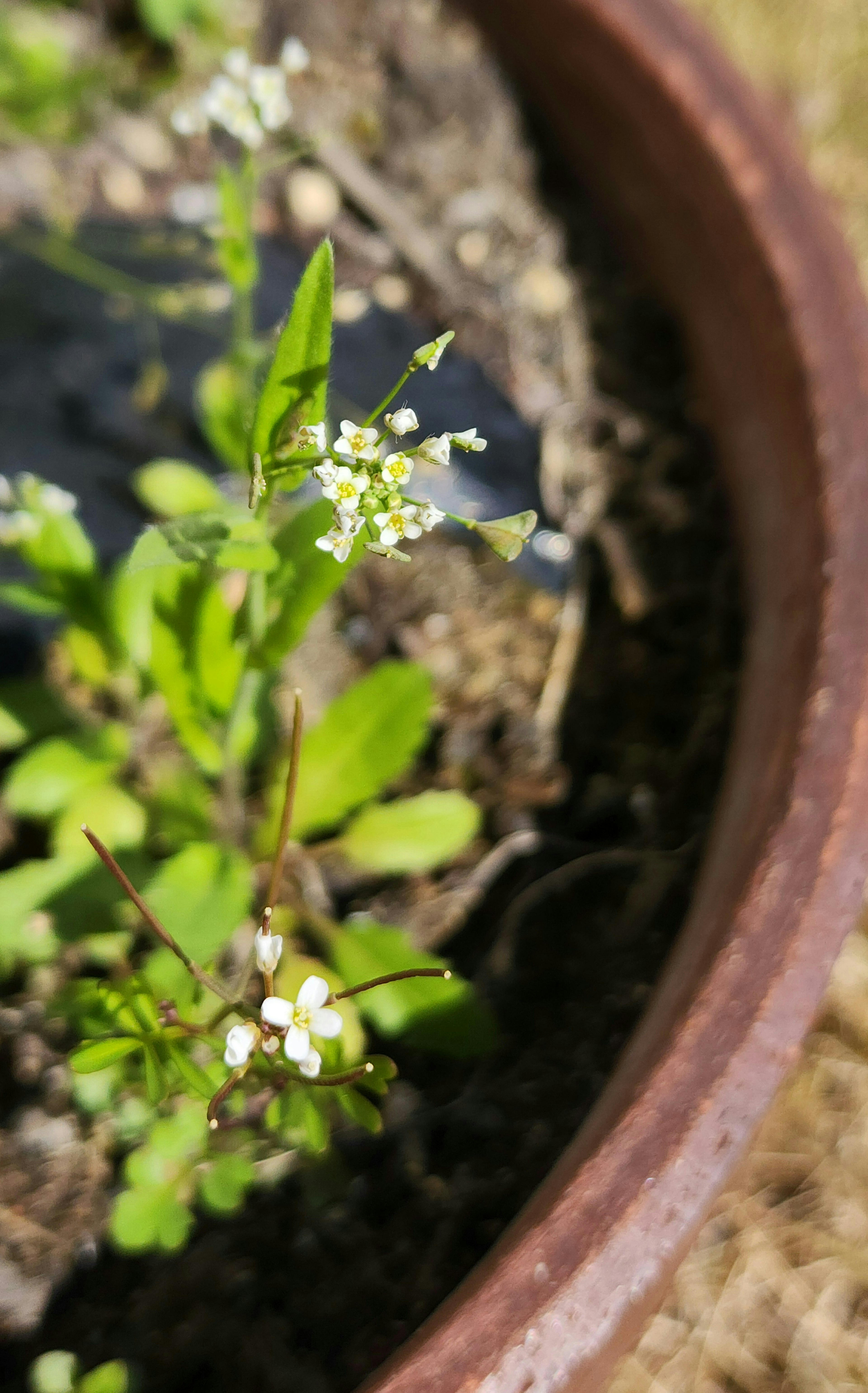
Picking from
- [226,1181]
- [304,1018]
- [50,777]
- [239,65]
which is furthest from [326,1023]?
[239,65]

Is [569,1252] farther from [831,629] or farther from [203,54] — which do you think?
[203,54]

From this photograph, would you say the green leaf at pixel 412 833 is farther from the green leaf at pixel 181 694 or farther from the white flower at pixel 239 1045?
the white flower at pixel 239 1045

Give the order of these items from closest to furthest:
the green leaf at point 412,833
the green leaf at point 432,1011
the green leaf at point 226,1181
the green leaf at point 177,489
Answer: the green leaf at point 226,1181
the green leaf at point 432,1011
the green leaf at point 412,833
the green leaf at point 177,489

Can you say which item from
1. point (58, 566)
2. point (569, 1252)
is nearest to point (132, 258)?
point (58, 566)

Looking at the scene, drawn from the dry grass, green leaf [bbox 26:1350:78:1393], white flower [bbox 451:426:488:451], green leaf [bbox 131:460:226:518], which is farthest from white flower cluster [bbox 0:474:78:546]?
the dry grass

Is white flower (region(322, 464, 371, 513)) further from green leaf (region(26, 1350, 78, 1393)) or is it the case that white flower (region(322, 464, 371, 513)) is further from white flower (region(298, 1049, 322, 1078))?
green leaf (region(26, 1350, 78, 1393))

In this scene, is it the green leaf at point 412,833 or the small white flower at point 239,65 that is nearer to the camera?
the small white flower at point 239,65

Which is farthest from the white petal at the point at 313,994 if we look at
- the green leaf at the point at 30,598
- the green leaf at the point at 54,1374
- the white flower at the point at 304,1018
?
the green leaf at the point at 30,598
